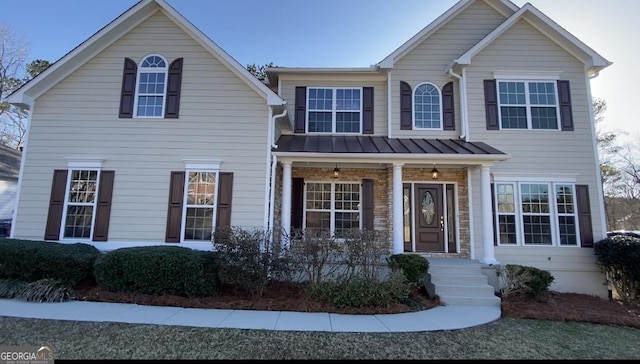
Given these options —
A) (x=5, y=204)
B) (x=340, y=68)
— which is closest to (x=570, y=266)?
(x=340, y=68)

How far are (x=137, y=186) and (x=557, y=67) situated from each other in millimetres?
12923

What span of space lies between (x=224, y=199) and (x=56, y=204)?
14.8ft

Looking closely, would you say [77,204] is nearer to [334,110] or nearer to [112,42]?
[112,42]

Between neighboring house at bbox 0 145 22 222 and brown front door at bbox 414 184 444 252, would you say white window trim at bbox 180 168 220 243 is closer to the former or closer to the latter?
brown front door at bbox 414 184 444 252

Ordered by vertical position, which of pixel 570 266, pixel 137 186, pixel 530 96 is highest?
pixel 530 96

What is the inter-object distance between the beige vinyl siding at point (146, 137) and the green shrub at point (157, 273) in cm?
158

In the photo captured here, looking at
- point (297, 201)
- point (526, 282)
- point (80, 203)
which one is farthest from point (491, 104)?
point (80, 203)

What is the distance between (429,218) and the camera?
1011 centimetres

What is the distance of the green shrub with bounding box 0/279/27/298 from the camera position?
6766mm

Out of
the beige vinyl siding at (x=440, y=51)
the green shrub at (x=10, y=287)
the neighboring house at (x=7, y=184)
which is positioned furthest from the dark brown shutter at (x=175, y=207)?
the neighboring house at (x=7, y=184)

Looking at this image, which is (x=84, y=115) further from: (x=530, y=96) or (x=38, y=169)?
(x=530, y=96)

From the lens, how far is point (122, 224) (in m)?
8.58

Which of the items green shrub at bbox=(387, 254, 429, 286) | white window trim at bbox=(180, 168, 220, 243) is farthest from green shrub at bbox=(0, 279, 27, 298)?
green shrub at bbox=(387, 254, 429, 286)
